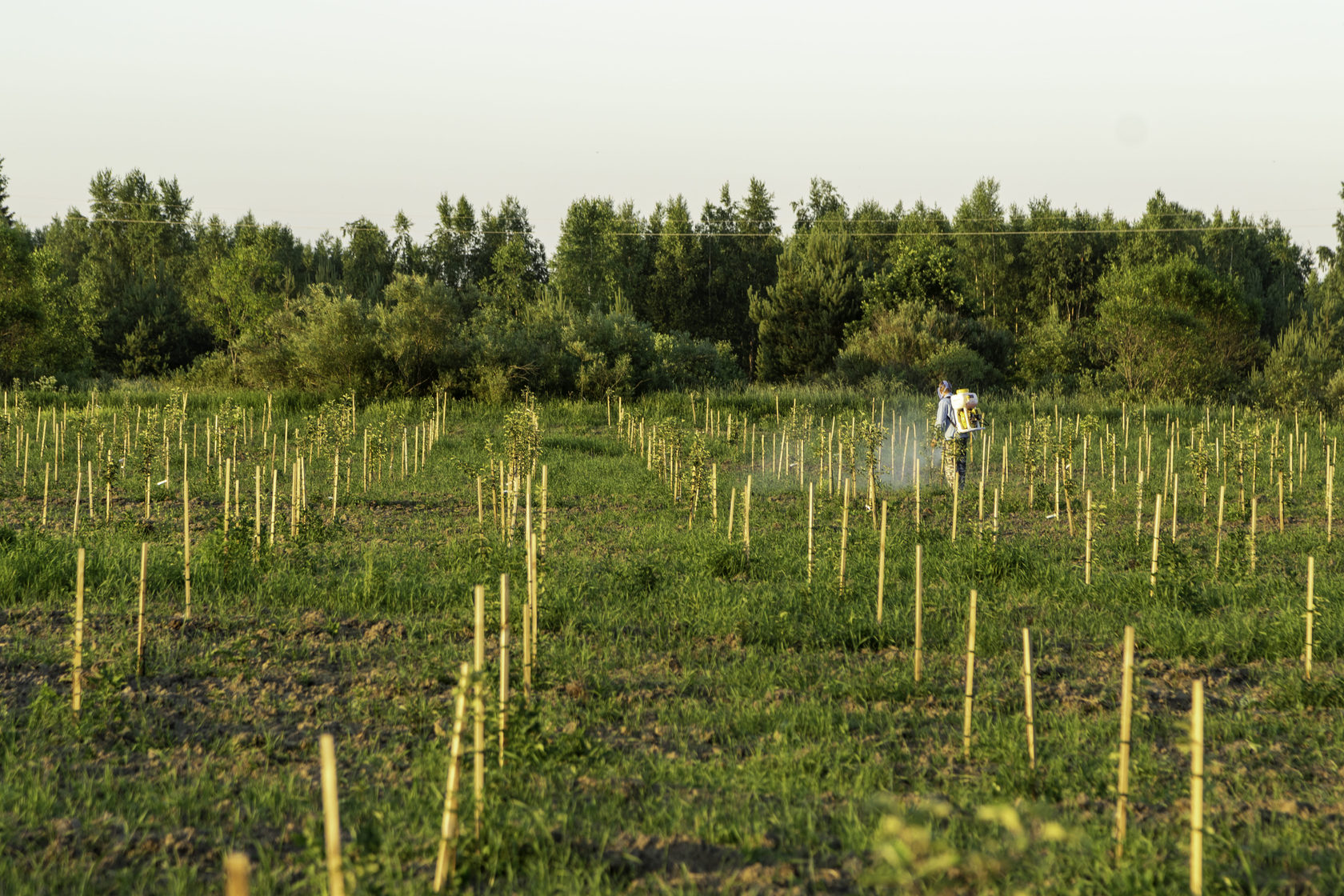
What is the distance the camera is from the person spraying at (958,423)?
15727mm

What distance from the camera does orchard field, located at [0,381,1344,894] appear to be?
13.2ft

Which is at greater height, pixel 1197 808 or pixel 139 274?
pixel 139 274

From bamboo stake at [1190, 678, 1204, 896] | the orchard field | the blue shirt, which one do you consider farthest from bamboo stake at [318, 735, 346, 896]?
the blue shirt

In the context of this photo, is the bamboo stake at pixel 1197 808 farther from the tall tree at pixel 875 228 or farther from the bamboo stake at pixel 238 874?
the tall tree at pixel 875 228

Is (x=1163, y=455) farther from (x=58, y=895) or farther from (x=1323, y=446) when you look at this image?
(x=58, y=895)

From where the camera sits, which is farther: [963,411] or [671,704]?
[963,411]

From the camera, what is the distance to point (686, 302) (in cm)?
5647

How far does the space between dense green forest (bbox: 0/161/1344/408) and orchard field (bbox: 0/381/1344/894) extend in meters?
19.2

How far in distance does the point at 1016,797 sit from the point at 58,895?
400 cm

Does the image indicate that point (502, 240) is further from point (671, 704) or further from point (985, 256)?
point (671, 704)

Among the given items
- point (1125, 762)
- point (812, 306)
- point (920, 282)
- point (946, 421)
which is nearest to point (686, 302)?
point (812, 306)

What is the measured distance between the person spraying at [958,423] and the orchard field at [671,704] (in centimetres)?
247

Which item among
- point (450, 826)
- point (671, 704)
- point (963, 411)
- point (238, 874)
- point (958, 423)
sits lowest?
point (671, 704)

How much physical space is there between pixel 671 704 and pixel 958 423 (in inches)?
425
